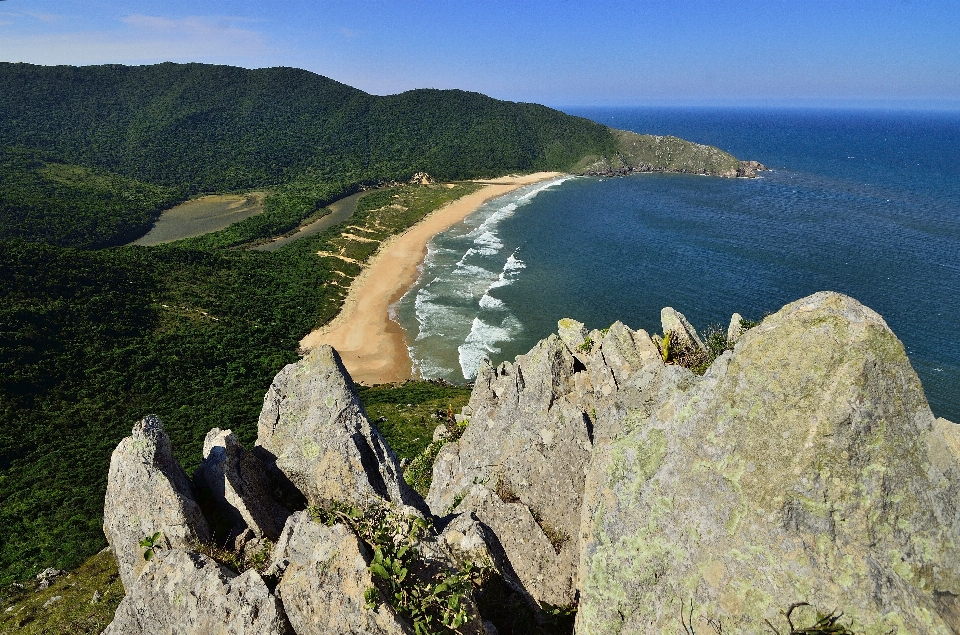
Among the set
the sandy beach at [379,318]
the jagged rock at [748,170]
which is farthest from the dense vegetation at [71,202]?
the jagged rock at [748,170]

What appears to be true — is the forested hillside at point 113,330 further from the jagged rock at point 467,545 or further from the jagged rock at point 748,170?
the jagged rock at point 748,170

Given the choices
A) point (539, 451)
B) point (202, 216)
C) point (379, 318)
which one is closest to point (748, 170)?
point (379, 318)

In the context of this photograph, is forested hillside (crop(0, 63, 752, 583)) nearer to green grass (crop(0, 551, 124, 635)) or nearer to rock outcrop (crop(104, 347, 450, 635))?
green grass (crop(0, 551, 124, 635))

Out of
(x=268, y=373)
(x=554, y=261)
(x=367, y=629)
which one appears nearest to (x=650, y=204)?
(x=554, y=261)

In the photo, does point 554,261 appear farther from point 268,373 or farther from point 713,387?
point 713,387

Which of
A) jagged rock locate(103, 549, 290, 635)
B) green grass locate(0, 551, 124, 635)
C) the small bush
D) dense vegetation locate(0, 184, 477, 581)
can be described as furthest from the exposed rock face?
dense vegetation locate(0, 184, 477, 581)

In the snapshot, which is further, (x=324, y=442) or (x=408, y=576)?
(x=324, y=442)

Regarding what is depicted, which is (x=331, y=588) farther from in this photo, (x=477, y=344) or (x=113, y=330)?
(x=113, y=330)
